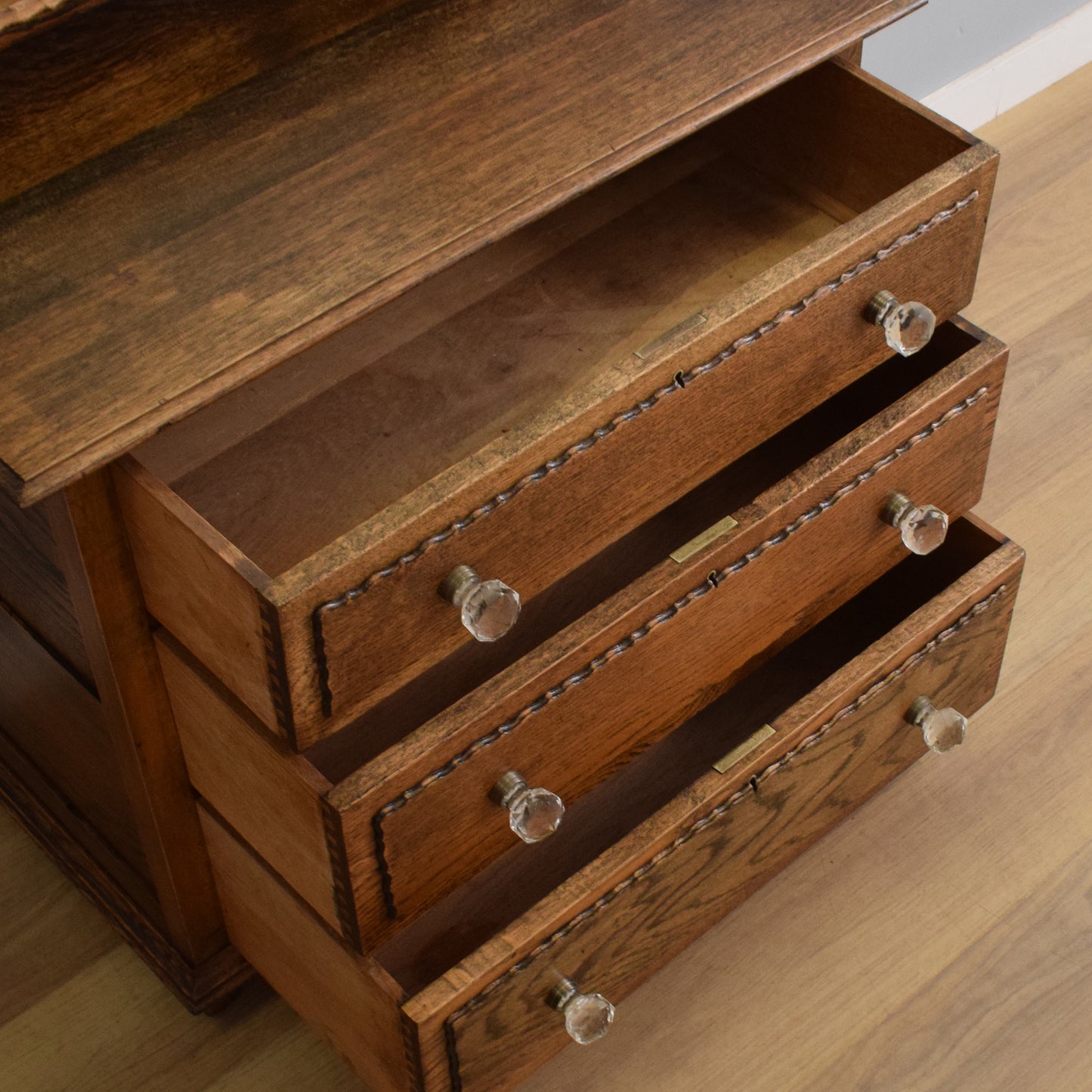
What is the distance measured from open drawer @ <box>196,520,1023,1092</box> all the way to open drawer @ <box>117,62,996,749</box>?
0.17 metres

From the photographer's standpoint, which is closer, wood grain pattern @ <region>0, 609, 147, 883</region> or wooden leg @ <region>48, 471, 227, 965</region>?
wooden leg @ <region>48, 471, 227, 965</region>

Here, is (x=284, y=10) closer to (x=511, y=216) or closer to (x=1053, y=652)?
(x=511, y=216)

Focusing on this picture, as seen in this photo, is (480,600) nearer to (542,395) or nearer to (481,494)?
(481,494)

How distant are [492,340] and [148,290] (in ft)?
0.97

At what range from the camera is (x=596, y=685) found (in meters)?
1.05

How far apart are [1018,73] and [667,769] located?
1.06m

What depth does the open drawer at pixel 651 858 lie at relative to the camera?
1.06 m

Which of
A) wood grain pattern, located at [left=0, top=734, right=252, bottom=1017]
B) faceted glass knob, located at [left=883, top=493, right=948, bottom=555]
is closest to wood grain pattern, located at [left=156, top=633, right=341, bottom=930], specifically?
wood grain pattern, located at [left=0, top=734, right=252, bottom=1017]

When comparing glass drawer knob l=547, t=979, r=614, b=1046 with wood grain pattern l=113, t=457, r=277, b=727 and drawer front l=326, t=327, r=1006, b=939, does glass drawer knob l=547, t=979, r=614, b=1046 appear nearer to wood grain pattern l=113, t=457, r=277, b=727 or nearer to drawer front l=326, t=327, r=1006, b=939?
drawer front l=326, t=327, r=1006, b=939

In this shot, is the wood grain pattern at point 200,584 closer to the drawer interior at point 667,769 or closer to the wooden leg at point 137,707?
the wooden leg at point 137,707

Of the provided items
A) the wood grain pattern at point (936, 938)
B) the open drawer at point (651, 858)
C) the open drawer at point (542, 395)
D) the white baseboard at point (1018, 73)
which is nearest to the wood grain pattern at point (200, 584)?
the open drawer at point (542, 395)

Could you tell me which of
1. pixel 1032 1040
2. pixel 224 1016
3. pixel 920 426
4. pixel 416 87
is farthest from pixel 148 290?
→ pixel 1032 1040

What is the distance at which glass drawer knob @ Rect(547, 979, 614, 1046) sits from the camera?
1090 mm

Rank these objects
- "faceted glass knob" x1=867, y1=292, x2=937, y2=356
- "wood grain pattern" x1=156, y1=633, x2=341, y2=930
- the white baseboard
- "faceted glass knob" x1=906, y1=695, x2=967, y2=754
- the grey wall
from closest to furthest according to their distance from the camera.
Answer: "wood grain pattern" x1=156, y1=633, x2=341, y2=930, "faceted glass knob" x1=867, y1=292, x2=937, y2=356, "faceted glass knob" x1=906, y1=695, x2=967, y2=754, the grey wall, the white baseboard
